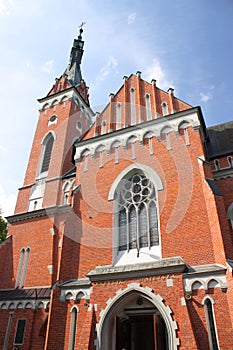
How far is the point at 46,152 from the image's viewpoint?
1955 centimetres

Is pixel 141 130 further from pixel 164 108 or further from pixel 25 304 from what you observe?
pixel 25 304

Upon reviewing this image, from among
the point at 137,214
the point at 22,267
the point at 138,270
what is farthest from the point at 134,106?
the point at 22,267

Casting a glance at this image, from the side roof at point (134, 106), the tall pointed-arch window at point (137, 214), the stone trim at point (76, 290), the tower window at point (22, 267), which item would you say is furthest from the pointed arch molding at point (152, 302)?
the side roof at point (134, 106)

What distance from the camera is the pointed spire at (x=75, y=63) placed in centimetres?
2480


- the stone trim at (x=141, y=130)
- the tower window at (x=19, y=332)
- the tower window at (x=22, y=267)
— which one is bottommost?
the tower window at (x=19, y=332)

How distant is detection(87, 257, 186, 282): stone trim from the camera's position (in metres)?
9.51

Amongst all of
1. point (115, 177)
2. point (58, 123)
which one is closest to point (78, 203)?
point (115, 177)

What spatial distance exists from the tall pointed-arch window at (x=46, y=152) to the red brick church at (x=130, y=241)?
97 cm

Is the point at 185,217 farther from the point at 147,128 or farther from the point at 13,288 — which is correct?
the point at 13,288

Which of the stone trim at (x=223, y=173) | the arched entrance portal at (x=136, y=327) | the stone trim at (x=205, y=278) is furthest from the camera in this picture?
the stone trim at (x=223, y=173)

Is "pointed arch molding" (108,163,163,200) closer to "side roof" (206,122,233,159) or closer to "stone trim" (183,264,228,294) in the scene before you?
"side roof" (206,122,233,159)

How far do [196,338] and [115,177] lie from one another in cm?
733

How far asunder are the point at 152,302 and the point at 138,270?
1.16m

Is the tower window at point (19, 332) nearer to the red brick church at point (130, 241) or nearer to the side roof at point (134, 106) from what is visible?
the red brick church at point (130, 241)
